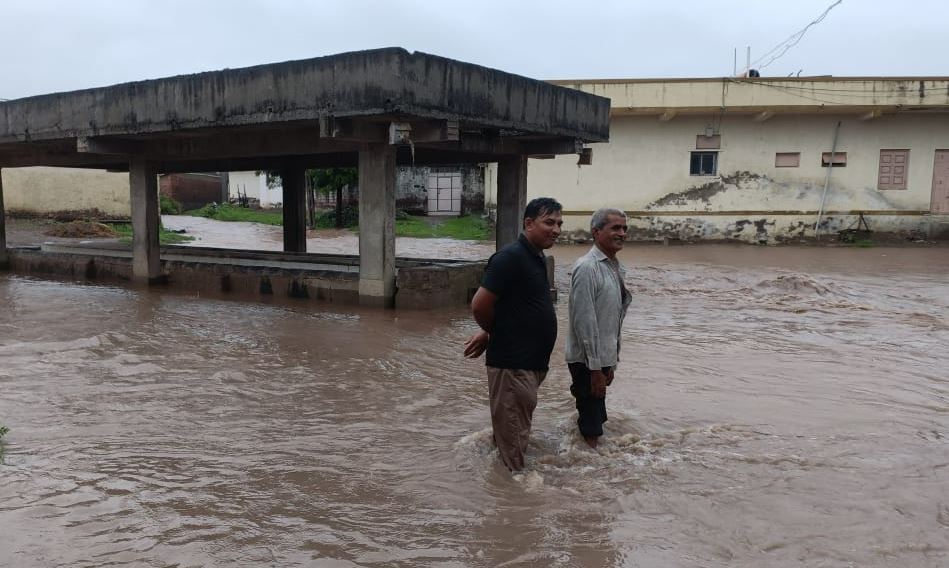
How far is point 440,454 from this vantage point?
15.0 feet

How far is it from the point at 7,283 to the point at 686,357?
1327 centimetres

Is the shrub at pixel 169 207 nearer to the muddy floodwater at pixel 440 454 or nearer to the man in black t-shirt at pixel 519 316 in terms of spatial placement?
the muddy floodwater at pixel 440 454

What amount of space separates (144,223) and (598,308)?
11454 millimetres

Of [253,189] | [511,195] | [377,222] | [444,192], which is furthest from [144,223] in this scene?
[253,189]

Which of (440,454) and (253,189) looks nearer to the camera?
(440,454)

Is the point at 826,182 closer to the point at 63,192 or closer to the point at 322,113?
the point at 322,113

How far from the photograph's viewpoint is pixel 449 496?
3.93 m

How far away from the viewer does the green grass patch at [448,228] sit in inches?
1059

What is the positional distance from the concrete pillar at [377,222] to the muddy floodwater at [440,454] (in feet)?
4.41

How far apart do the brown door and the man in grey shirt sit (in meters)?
22.9

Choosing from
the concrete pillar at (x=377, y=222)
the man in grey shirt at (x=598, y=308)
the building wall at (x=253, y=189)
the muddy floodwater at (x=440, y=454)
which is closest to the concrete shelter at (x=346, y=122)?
the concrete pillar at (x=377, y=222)

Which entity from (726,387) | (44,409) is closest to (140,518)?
(44,409)

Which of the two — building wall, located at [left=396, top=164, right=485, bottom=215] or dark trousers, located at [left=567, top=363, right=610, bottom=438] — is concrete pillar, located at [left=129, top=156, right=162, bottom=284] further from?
building wall, located at [left=396, top=164, right=485, bottom=215]

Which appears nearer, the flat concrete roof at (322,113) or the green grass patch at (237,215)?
the flat concrete roof at (322,113)
